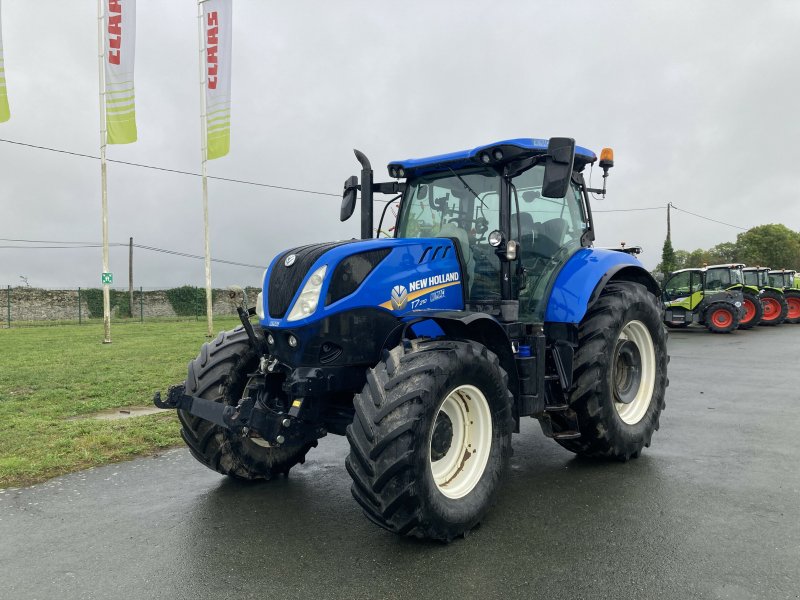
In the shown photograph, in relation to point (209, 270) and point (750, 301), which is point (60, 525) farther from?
point (750, 301)

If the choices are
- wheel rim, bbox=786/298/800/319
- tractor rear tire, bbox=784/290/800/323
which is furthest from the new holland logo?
wheel rim, bbox=786/298/800/319

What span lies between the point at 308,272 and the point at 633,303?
2813mm

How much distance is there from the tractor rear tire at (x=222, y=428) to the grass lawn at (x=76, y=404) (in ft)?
4.89

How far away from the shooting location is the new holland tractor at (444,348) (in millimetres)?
3250

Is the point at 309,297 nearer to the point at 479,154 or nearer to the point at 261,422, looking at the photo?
the point at 261,422

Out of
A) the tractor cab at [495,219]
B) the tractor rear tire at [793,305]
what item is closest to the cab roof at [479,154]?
the tractor cab at [495,219]

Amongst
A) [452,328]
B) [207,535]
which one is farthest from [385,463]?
[207,535]

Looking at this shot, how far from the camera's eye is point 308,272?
367cm

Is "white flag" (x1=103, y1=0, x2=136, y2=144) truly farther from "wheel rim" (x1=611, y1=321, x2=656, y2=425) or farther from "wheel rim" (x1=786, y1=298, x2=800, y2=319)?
"wheel rim" (x1=786, y1=298, x2=800, y2=319)

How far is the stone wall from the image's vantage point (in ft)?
103

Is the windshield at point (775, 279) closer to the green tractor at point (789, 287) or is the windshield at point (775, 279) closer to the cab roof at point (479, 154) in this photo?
the green tractor at point (789, 287)

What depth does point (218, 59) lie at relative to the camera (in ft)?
61.6

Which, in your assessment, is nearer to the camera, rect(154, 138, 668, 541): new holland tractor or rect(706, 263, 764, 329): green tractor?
rect(154, 138, 668, 541): new holland tractor

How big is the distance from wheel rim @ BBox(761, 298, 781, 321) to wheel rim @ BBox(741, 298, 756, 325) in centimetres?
140
